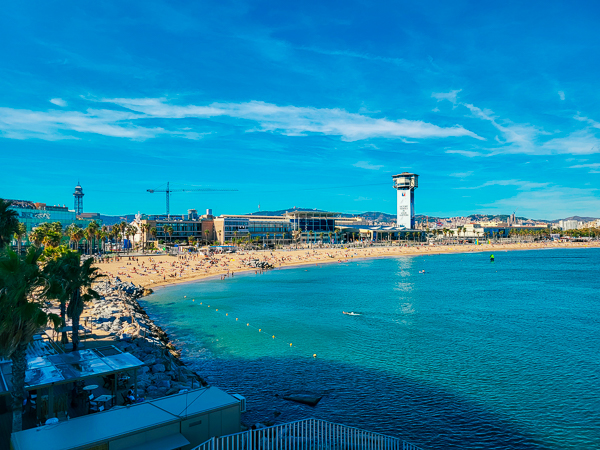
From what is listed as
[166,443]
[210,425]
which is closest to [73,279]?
[210,425]

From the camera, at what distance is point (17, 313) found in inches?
482

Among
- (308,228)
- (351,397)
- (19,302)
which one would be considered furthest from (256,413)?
(308,228)

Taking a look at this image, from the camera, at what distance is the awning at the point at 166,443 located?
37.4 ft

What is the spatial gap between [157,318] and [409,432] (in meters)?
31.7

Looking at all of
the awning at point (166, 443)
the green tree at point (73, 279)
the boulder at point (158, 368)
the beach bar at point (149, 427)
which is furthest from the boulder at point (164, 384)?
the awning at point (166, 443)

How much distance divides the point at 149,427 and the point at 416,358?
71.2ft

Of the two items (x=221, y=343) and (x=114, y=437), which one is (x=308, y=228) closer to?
(x=221, y=343)

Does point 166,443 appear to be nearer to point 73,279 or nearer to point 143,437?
point 143,437

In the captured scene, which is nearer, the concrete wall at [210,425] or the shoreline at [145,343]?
the concrete wall at [210,425]

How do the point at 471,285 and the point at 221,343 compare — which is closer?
the point at 221,343

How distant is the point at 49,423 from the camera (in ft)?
40.0

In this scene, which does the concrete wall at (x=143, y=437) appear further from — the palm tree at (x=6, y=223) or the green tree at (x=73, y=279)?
the palm tree at (x=6, y=223)

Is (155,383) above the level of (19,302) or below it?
below

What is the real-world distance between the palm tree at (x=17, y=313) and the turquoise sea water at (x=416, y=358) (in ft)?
34.2
